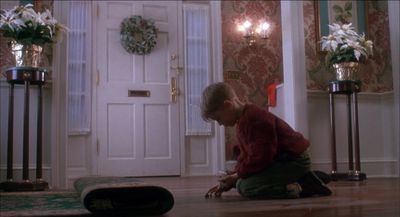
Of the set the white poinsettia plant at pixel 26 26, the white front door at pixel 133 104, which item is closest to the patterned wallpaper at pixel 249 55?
the white front door at pixel 133 104

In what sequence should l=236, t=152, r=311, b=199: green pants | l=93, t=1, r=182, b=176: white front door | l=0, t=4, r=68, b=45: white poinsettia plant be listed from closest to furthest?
l=236, t=152, r=311, b=199: green pants, l=0, t=4, r=68, b=45: white poinsettia plant, l=93, t=1, r=182, b=176: white front door

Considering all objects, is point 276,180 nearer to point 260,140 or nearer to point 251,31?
point 260,140

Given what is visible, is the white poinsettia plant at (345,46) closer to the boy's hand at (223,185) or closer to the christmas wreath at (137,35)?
the christmas wreath at (137,35)

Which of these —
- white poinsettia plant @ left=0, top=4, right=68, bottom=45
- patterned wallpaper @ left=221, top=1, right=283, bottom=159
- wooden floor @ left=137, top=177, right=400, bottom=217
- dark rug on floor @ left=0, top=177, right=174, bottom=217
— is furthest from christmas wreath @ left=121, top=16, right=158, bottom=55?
dark rug on floor @ left=0, top=177, right=174, bottom=217

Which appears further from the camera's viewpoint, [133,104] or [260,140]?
[133,104]

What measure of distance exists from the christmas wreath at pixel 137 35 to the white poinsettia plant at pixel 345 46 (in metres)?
2.21

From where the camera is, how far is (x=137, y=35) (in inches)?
222

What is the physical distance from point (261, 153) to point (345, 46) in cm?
248

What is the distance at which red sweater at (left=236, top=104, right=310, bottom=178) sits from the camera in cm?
226

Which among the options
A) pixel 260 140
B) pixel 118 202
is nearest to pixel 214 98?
pixel 260 140

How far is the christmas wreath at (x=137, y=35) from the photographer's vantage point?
5613mm

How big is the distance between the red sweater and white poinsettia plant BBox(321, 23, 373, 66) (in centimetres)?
223

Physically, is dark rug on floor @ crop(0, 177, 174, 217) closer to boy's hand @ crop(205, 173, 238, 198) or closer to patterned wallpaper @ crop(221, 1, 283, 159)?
boy's hand @ crop(205, 173, 238, 198)

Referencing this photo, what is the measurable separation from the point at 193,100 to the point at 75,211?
4.16m
